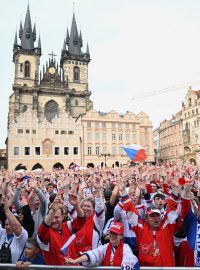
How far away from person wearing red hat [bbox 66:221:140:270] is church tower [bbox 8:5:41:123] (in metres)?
58.6

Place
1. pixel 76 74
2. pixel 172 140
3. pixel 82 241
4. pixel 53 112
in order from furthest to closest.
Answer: pixel 76 74
pixel 172 140
pixel 53 112
pixel 82 241

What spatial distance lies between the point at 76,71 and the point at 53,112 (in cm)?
1390

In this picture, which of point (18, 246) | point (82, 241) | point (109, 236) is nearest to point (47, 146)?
point (82, 241)

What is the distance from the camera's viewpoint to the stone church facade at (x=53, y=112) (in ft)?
165

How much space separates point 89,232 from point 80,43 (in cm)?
7633

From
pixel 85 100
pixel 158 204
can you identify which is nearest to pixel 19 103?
pixel 85 100

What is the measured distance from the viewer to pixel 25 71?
6456 centimetres

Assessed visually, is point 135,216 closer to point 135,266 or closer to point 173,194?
point 173,194

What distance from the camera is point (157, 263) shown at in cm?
328

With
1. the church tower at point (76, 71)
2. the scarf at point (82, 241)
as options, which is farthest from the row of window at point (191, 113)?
the scarf at point (82, 241)

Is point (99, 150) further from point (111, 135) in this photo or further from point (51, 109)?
point (51, 109)

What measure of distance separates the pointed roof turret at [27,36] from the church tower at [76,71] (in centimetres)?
875

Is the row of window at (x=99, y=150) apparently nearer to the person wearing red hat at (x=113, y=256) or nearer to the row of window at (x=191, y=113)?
the row of window at (x=191, y=113)

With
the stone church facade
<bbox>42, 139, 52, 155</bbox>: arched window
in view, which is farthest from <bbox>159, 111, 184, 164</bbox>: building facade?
<bbox>42, 139, 52, 155</bbox>: arched window
